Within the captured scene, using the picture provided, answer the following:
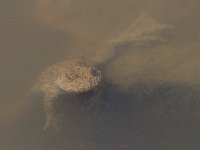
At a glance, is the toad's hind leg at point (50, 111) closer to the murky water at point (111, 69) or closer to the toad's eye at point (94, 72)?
the murky water at point (111, 69)

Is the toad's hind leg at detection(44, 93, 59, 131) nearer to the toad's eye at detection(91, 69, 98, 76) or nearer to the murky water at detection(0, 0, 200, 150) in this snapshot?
the murky water at detection(0, 0, 200, 150)

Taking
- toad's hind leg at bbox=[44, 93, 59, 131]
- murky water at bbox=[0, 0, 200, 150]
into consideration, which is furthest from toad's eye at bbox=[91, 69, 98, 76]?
toad's hind leg at bbox=[44, 93, 59, 131]

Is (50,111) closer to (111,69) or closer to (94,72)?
(94,72)

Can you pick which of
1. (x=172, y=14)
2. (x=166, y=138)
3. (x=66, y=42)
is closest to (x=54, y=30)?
(x=66, y=42)

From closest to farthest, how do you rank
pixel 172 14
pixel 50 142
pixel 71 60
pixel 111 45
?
1. pixel 50 142
2. pixel 71 60
3. pixel 111 45
4. pixel 172 14

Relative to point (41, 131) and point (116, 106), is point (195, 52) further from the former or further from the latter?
point (41, 131)

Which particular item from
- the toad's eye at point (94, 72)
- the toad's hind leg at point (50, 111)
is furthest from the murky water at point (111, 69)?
the toad's eye at point (94, 72)
